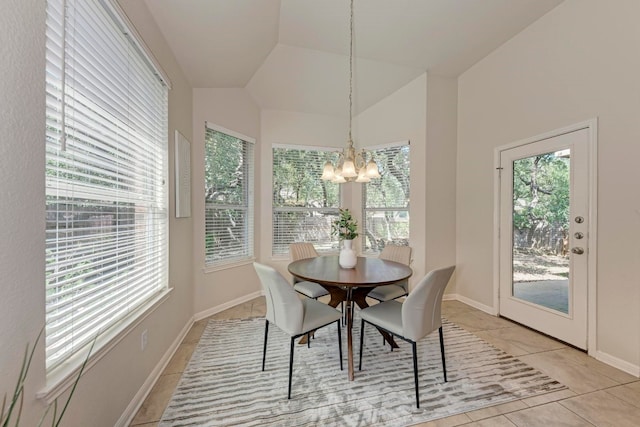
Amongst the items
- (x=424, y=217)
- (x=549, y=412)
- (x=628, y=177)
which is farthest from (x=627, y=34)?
(x=549, y=412)

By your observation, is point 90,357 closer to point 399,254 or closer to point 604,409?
point 399,254

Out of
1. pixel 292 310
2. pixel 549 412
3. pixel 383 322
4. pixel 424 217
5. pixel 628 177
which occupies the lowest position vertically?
pixel 549 412

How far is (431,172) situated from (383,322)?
92.2 inches

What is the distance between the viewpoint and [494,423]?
5.12 feet

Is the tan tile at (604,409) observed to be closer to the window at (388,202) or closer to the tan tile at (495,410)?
the tan tile at (495,410)

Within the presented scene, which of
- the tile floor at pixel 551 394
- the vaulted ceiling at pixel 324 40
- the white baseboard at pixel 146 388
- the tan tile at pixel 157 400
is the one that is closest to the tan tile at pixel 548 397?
the tile floor at pixel 551 394

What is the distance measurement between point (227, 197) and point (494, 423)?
3.26 metres

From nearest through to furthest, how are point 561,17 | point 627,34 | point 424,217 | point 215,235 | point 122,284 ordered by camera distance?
point 122,284
point 627,34
point 561,17
point 215,235
point 424,217

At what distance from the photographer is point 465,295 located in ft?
11.9

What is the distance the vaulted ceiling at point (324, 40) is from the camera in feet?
7.35

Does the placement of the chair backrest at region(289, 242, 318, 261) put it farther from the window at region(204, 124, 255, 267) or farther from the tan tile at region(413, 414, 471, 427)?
the tan tile at region(413, 414, 471, 427)

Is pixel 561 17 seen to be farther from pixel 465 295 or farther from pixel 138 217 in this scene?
pixel 138 217

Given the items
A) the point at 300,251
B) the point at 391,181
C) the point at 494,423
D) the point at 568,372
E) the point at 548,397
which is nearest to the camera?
the point at 494,423

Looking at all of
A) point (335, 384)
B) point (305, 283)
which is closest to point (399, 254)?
point (305, 283)
